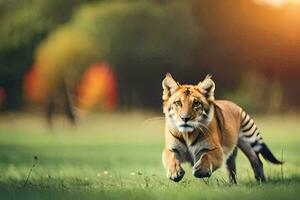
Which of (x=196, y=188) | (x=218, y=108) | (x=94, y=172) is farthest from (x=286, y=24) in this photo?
(x=94, y=172)

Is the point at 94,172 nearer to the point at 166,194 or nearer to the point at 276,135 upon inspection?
the point at 166,194

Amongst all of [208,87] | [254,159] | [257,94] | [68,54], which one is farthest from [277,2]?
[68,54]

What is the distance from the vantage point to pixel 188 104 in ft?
14.9

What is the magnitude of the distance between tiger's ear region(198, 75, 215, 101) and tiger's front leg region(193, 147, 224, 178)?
29 centimetres

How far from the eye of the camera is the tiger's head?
14.9 ft

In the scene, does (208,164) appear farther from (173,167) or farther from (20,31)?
(20,31)

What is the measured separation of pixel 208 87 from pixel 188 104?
0.60 feet

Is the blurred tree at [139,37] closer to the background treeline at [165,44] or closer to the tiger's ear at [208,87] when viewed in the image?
the background treeline at [165,44]

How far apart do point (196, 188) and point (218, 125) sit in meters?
0.37

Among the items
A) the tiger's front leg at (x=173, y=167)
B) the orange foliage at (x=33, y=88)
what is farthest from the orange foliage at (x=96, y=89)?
the tiger's front leg at (x=173, y=167)

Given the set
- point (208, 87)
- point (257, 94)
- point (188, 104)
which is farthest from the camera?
point (257, 94)

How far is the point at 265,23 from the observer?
4.76m

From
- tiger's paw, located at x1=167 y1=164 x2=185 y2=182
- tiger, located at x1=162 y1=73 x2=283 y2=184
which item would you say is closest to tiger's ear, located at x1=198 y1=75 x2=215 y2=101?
tiger, located at x1=162 y1=73 x2=283 y2=184

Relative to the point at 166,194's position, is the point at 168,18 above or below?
above
